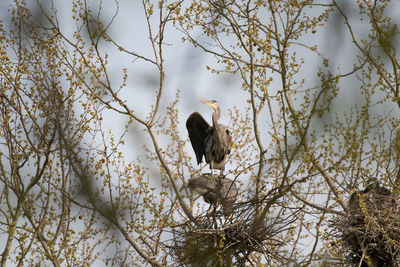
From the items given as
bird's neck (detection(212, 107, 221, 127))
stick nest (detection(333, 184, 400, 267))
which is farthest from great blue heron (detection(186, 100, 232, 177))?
stick nest (detection(333, 184, 400, 267))

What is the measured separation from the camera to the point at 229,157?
376 inches

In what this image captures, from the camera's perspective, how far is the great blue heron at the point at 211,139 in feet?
30.0

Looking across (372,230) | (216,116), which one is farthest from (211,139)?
(372,230)

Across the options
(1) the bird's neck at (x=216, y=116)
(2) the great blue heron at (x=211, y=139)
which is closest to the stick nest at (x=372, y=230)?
(2) the great blue heron at (x=211, y=139)

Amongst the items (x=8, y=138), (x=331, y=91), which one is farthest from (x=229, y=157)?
(x=331, y=91)

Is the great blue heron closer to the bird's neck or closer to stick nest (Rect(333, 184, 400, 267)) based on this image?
the bird's neck

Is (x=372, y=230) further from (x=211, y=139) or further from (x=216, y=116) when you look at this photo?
(x=216, y=116)

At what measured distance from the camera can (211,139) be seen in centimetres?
935

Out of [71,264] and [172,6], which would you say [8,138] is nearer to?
[71,264]

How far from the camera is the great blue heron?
914 cm

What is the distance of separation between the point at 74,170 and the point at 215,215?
5728mm

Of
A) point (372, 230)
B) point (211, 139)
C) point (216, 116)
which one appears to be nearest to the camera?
point (372, 230)

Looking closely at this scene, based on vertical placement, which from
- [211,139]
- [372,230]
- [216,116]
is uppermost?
[216,116]

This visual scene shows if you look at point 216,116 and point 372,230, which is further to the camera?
point 216,116
